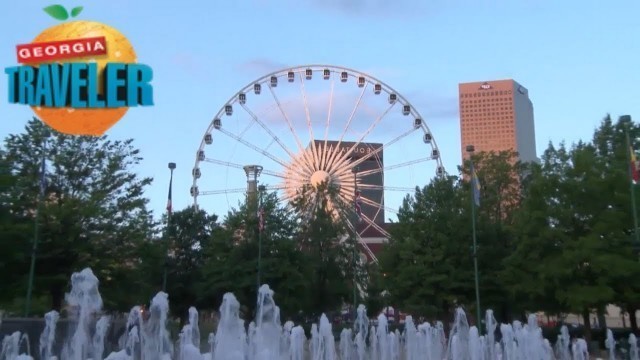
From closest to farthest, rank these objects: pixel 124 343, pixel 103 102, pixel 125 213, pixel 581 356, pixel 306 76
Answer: pixel 581 356
pixel 124 343
pixel 103 102
pixel 125 213
pixel 306 76

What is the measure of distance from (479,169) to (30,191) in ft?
90.6

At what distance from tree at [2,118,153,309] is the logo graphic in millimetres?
3057

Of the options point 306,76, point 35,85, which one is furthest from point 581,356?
point 306,76

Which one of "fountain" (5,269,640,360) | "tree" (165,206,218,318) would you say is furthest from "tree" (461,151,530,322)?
"tree" (165,206,218,318)

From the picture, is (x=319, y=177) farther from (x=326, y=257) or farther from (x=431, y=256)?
(x=431, y=256)

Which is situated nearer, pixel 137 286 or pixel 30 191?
pixel 30 191

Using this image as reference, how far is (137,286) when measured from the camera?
39188 mm

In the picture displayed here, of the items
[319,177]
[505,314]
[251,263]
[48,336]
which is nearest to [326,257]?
[251,263]

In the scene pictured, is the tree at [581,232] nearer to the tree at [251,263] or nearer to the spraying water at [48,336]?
the tree at [251,263]

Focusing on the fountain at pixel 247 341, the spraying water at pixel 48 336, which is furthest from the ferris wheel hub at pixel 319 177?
the spraying water at pixel 48 336

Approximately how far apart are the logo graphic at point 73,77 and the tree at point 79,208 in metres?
3.06

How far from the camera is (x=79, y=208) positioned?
111ft

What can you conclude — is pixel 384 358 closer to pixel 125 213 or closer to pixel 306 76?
pixel 125 213

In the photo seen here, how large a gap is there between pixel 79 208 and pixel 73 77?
21.8 feet
